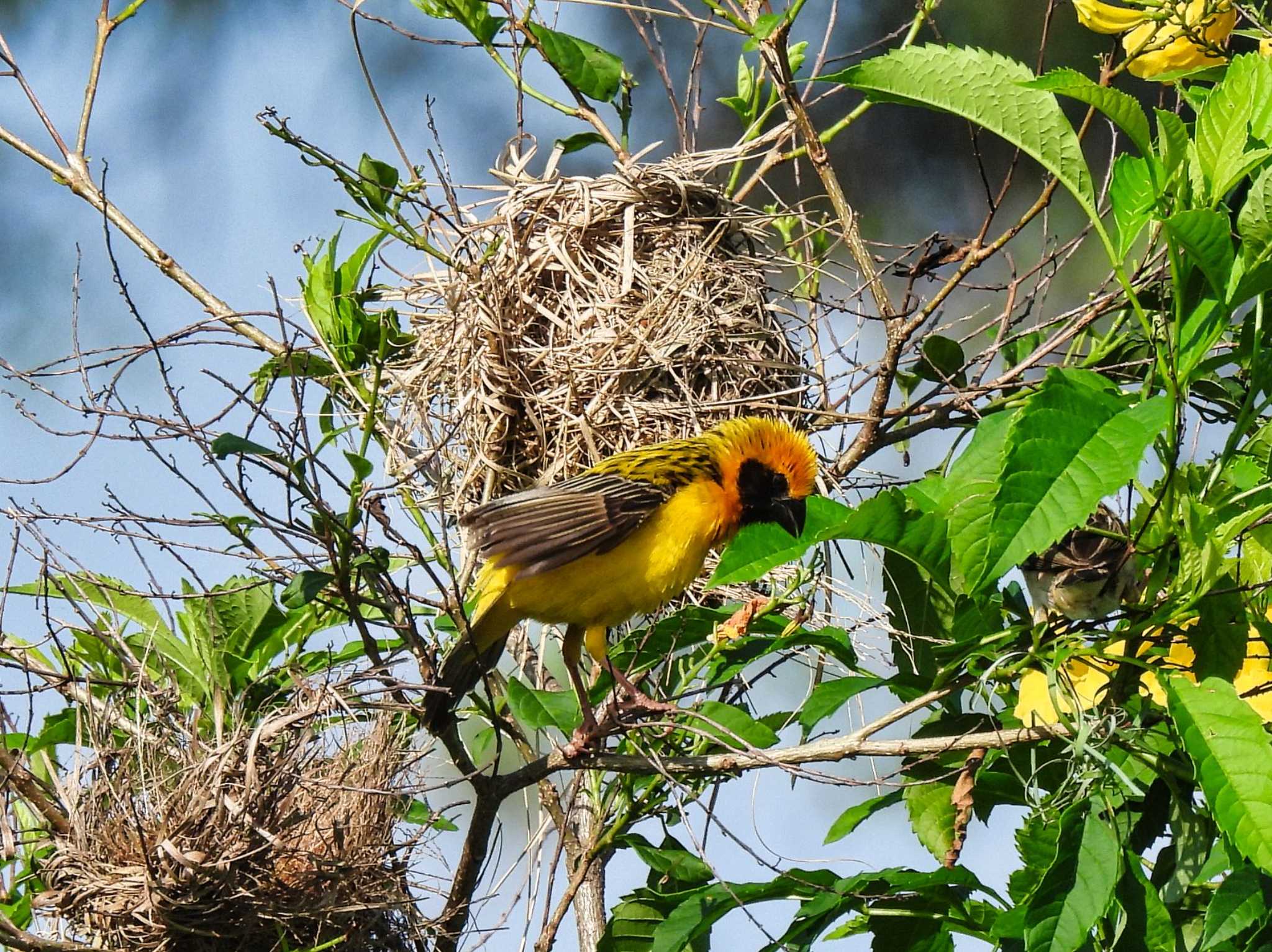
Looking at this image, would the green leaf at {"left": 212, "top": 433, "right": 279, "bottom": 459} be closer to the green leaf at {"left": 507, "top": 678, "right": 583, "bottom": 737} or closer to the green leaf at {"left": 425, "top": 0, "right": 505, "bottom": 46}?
the green leaf at {"left": 507, "top": 678, "right": 583, "bottom": 737}

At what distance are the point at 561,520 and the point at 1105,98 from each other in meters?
1.50

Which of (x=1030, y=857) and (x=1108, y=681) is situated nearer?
(x=1030, y=857)

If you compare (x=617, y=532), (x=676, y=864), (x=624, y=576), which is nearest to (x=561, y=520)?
(x=617, y=532)

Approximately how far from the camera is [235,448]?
2654 millimetres

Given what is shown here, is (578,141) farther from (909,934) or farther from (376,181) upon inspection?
(909,934)

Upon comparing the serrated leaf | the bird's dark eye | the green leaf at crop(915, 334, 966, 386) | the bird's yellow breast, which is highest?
the serrated leaf

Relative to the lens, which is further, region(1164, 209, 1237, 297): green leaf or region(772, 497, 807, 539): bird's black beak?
region(772, 497, 807, 539): bird's black beak

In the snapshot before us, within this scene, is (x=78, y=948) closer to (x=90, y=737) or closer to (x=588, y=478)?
(x=90, y=737)

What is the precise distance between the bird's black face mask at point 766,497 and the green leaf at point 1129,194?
1.27 m

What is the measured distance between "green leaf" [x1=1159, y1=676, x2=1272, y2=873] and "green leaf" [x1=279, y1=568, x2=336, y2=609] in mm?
1573

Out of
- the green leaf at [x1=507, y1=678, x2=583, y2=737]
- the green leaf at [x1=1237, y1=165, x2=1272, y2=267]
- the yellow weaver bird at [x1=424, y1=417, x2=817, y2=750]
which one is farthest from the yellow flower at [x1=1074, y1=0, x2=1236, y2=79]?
the green leaf at [x1=507, y1=678, x2=583, y2=737]

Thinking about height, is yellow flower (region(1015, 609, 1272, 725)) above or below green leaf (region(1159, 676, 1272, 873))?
above

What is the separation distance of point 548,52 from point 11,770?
7.53 ft

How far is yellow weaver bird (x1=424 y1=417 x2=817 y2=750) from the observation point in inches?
126
